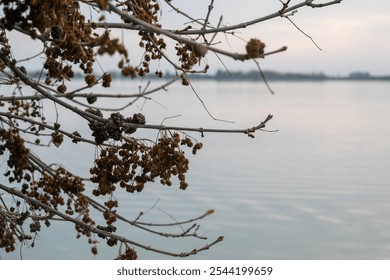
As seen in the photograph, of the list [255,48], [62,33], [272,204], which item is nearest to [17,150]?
[62,33]

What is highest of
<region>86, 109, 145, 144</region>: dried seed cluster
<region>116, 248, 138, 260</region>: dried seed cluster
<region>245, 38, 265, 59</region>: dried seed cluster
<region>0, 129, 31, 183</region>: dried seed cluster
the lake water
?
the lake water

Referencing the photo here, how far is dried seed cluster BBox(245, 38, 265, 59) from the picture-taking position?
3.95m

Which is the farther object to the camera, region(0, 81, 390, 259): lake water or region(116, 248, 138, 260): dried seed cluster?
region(0, 81, 390, 259): lake water

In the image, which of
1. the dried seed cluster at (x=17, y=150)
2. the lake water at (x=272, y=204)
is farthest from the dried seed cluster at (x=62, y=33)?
the lake water at (x=272, y=204)

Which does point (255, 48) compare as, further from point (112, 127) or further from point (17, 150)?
point (112, 127)

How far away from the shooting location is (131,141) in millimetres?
6191

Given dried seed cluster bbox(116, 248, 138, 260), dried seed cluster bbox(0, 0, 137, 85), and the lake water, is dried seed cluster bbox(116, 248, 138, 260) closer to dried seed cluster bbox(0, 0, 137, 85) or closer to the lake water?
dried seed cluster bbox(0, 0, 137, 85)

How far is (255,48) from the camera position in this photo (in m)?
3.96

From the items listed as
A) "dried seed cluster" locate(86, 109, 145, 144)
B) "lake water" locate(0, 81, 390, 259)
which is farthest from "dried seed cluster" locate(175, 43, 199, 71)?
"lake water" locate(0, 81, 390, 259)

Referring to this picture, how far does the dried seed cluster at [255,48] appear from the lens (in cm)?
395

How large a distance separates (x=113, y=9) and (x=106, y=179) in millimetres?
2174

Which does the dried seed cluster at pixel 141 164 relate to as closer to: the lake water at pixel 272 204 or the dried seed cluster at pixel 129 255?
the dried seed cluster at pixel 129 255

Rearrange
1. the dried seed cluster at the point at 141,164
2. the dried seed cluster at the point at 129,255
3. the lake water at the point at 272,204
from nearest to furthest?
the dried seed cluster at the point at 141,164, the dried seed cluster at the point at 129,255, the lake water at the point at 272,204

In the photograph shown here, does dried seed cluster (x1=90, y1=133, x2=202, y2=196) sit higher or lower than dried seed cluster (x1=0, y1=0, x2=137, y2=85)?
lower
